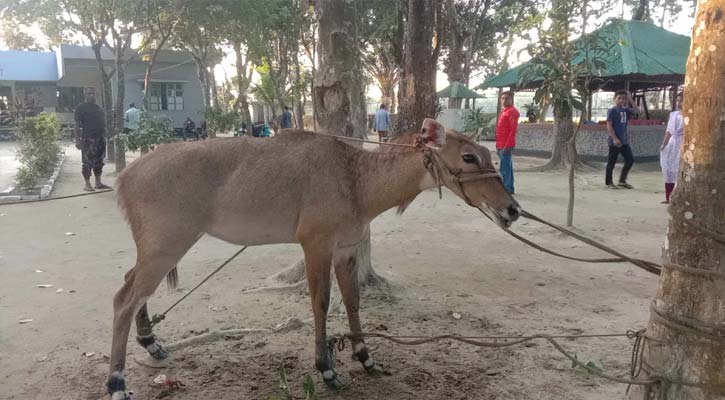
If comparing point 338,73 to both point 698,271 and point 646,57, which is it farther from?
point 646,57

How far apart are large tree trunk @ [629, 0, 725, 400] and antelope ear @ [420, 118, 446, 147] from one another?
1369 millimetres

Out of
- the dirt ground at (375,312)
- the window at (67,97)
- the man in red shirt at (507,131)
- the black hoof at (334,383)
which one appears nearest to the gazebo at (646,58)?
the man in red shirt at (507,131)

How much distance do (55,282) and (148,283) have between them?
3.18m

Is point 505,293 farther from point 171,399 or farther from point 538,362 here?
point 171,399

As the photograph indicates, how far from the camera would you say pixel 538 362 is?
4148 mm

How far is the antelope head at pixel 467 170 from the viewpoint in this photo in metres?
3.34

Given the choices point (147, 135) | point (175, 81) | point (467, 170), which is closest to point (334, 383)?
→ point (467, 170)

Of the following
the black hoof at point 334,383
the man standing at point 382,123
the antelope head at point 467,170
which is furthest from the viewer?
the man standing at point 382,123

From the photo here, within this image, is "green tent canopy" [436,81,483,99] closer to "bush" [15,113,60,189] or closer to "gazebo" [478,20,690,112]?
"gazebo" [478,20,690,112]

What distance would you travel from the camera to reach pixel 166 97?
31469mm

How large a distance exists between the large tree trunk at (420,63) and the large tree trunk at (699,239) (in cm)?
610

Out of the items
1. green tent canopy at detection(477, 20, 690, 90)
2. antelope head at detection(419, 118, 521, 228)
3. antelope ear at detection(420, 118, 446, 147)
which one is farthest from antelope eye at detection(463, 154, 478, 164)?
green tent canopy at detection(477, 20, 690, 90)

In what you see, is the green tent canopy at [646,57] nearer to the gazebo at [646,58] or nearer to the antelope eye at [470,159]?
the gazebo at [646,58]

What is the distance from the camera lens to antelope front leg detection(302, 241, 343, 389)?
12.0ft
